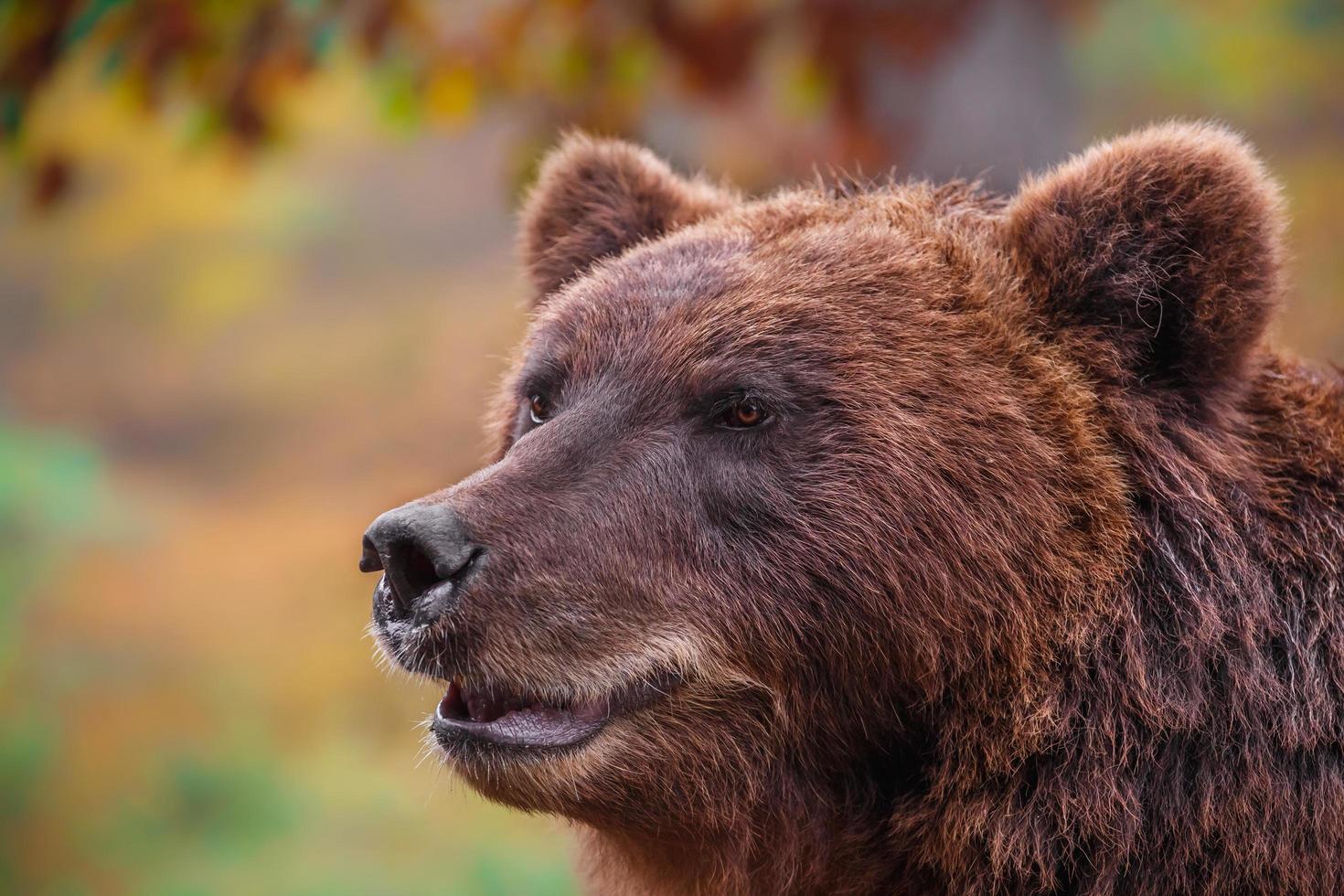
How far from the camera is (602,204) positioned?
14.4 feet

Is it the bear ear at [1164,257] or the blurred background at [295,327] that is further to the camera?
the blurred background at [295,327]

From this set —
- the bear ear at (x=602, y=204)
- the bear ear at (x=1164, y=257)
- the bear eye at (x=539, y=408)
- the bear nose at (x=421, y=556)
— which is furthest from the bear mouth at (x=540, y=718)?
the bear ear at (x=602, y=204)

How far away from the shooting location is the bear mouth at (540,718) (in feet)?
10.2

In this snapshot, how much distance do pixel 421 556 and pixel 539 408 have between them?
79 cm

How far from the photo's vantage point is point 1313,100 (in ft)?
29.8

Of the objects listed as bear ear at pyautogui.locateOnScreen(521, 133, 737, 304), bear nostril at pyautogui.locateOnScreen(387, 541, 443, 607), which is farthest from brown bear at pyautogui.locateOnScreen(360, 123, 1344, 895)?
bear ear at pyautogui.locateOnScreen(521, 133, 737, 304)

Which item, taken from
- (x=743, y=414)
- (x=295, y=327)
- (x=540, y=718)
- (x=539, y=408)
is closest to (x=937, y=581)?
(x=743, y=414)

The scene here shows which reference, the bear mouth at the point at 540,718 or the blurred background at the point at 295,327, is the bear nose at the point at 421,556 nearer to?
the bear mouth at the point at 540,718

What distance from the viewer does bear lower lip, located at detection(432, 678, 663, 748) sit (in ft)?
10.2

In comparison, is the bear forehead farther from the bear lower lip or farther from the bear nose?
the bear lower lip

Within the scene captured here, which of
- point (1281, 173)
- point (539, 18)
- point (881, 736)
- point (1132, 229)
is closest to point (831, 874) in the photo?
point (881, 736)

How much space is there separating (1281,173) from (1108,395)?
21.3 feet

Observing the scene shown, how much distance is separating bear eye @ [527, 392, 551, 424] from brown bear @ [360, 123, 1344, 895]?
0.23 metres

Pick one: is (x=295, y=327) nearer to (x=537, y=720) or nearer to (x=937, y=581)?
(x=537, y=720)
